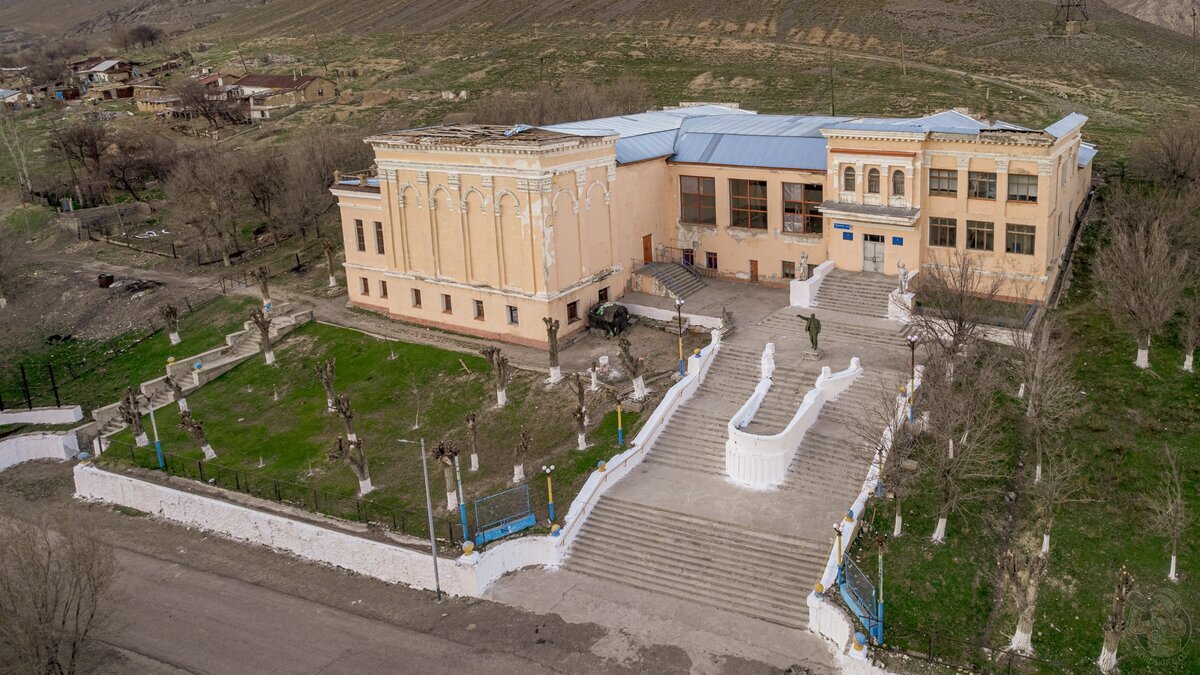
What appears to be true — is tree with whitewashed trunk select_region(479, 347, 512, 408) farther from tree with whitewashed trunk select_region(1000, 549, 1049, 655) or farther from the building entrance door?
tree with whitewashed trunk select_region(1000, 549, 1049, 655)

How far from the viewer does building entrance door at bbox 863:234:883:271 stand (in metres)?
44.4

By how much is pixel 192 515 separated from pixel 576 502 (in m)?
16.0

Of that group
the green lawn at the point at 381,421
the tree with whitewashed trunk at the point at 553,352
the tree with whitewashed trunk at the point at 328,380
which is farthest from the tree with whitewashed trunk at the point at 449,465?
the tree with whitewashed trunk at the point at 328,380

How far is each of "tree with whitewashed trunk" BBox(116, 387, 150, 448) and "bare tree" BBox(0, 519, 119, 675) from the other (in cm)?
1542

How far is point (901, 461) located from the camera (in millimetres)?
30594

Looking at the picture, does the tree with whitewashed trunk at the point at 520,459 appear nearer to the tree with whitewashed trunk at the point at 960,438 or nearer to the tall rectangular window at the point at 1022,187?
the tree with whitewashed trunk at the point at 960,438

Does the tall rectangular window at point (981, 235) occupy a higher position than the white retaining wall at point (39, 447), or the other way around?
the tall rectangular window at point (981, 235)

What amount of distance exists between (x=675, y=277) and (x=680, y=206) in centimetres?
432

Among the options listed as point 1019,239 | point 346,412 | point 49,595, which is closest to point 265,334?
point 346,412

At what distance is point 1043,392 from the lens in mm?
30484

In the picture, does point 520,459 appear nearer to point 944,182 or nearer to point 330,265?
point 944,182

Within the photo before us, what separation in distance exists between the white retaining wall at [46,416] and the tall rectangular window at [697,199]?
32705mm

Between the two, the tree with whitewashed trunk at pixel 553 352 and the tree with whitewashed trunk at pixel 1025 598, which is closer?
the tree with whitewashed trunk at pixel 1025 598

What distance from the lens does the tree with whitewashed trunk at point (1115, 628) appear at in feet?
77.7
